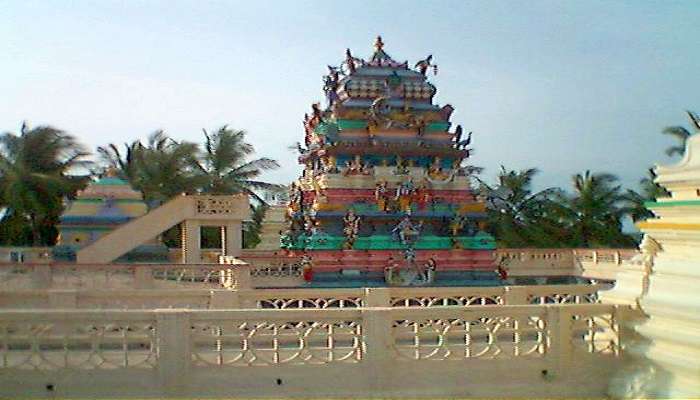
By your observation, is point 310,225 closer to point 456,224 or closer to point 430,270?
point 430,270

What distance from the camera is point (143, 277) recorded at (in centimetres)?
1673

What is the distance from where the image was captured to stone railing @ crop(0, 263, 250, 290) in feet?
55.5

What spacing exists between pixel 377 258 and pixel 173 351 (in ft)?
50.8

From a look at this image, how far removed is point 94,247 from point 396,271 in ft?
31.0

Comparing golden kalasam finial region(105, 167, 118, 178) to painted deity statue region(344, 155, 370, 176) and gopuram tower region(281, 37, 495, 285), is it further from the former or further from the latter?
painted deity statue region(344, 155, 370, 176)

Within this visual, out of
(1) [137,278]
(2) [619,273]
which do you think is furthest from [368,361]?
(1) [137,278]

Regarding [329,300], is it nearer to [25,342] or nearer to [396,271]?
[25,342]

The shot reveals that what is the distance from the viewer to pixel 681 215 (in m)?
6.95

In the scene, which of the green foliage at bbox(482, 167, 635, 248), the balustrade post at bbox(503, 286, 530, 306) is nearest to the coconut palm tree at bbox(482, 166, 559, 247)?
the green foliage at bbox(482, 167, 635, 248)

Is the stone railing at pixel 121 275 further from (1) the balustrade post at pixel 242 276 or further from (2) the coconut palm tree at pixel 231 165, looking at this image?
(2) the coconut palm tree at pixel 231 165

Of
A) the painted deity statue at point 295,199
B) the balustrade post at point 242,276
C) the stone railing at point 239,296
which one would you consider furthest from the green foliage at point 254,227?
the stone railing at point 239,296

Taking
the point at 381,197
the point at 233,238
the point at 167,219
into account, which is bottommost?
the point at 233,238

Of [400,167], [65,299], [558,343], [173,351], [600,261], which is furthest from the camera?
[600,261]

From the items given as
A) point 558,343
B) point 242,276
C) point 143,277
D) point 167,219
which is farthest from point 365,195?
point 558,343
